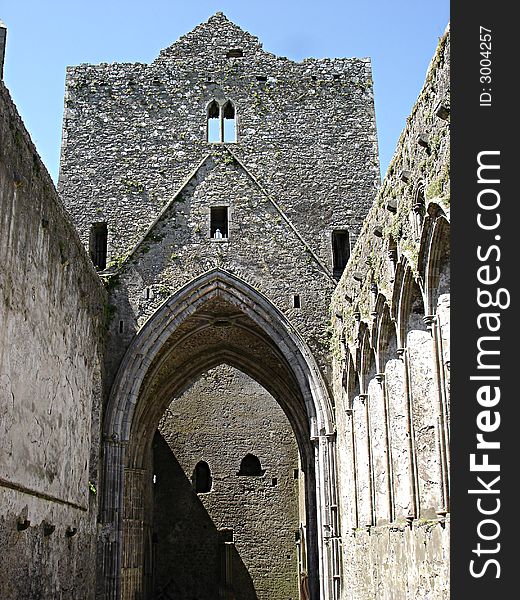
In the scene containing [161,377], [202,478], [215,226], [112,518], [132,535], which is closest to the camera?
[112,518]

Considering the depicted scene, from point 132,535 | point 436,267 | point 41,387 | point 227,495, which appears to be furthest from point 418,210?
point 227,495

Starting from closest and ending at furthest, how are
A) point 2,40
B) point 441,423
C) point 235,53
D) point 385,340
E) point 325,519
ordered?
point 441,423 < point 385,340 < point 2,40 < point 325,519 < point 235,53

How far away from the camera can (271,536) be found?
20.4 m

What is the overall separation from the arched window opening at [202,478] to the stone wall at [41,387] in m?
9.36

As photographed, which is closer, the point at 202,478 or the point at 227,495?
the point at 227,495

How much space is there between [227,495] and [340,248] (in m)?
8.71

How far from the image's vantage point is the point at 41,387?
866cm

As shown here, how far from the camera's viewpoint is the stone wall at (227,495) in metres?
20.1

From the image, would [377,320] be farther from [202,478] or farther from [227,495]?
[202,478]

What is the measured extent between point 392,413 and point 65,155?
8966 millimetres

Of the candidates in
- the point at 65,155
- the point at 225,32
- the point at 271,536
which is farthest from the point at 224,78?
the point at 271,536

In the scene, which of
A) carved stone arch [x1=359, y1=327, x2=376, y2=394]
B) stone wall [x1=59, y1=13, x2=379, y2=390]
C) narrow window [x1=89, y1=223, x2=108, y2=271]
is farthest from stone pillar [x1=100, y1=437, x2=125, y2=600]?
carved stone arch [x1=359, y1=327, x2=376, y2=394]

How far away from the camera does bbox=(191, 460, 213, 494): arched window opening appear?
20828mm

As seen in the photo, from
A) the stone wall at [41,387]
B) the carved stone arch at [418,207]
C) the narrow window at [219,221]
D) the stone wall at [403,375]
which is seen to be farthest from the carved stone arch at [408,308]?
the narrow window at [219,221]
